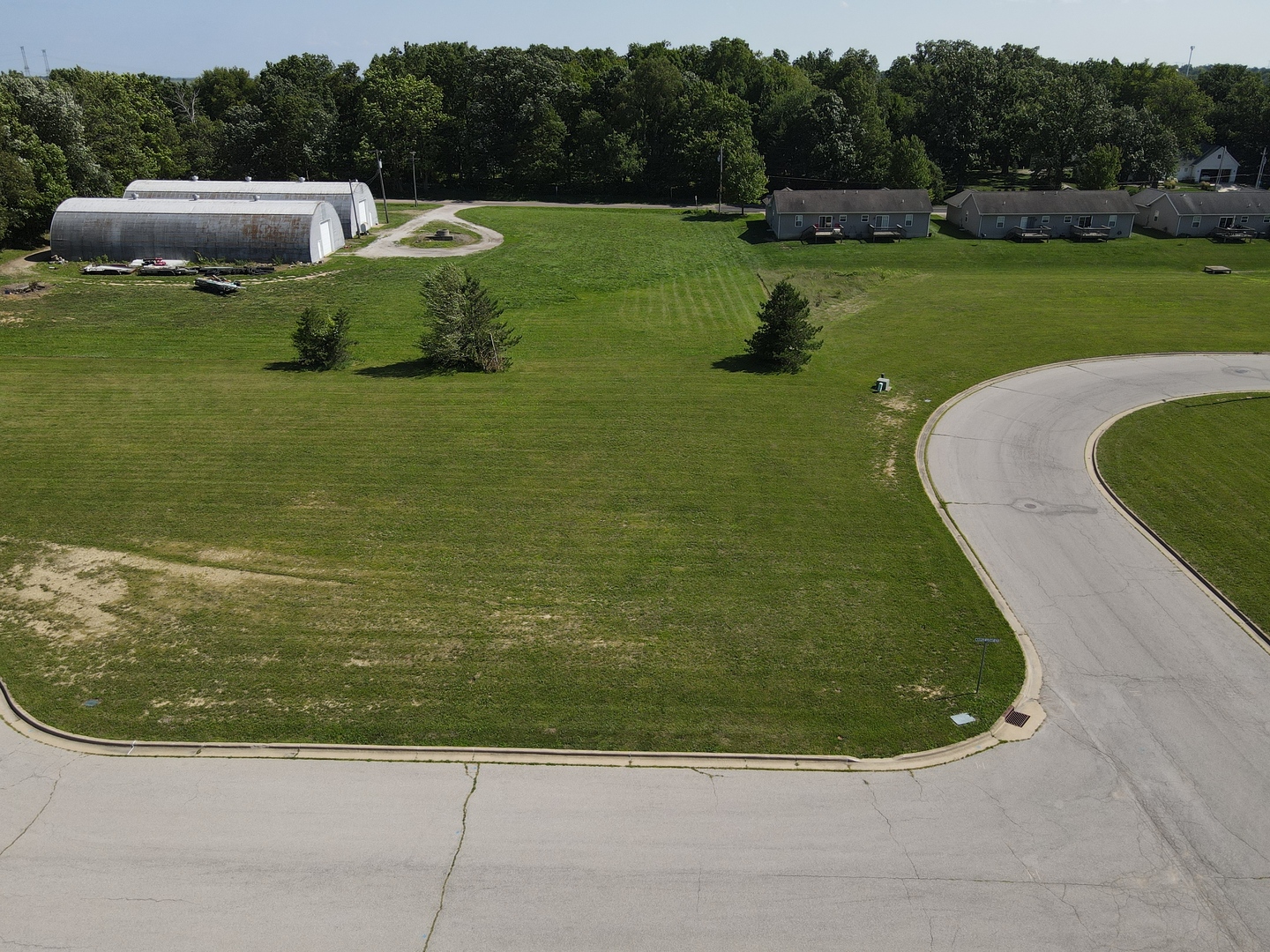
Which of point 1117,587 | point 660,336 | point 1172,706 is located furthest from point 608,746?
point 660,336

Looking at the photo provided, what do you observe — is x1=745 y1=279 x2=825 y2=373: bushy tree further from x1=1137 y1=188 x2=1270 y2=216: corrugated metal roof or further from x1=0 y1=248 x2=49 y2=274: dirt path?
x1=1137 y1=188 x2=1270 y2=216: corrugated metal roof

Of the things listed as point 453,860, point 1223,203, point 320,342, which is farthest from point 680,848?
point 1223,203

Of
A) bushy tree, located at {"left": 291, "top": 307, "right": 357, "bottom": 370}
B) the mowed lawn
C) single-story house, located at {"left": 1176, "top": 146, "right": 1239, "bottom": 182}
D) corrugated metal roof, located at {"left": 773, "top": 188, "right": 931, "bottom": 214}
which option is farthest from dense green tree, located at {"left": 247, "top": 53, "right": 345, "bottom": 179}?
single-story house, located at {"left": 1176, "top": 146, "right": 1239, "bottom": 182}

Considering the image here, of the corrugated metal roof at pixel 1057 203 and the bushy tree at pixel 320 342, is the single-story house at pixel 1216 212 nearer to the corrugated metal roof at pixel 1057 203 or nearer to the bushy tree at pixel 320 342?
the corrugated metal roof at pixel 1057 203

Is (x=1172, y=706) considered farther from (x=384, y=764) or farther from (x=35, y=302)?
(x=35, y=302)

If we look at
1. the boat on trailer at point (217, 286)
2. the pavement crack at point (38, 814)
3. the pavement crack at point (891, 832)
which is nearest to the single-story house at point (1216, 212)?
the boat on trailer at point (217, 286)

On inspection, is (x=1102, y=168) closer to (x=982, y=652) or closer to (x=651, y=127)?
(x=651, y=127)
